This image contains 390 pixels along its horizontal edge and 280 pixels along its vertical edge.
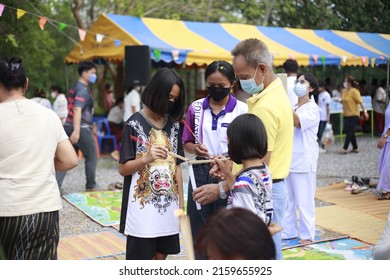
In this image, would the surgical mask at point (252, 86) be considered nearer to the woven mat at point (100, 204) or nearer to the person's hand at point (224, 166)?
the person's hand at point (224, 166)

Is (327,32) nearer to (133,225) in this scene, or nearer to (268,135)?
(268,135)

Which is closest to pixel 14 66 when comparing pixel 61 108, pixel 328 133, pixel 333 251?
pixel 333 251

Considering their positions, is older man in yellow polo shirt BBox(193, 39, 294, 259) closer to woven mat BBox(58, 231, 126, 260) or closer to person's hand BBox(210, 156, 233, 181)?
person's hand BBox(210, 156, 233, 181)

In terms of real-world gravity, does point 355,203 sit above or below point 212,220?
below

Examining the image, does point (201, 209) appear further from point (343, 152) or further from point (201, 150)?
point (343, 152)

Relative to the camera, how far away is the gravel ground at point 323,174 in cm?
510

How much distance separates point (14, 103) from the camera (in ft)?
7.34

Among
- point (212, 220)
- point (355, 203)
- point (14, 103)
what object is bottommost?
point (355, 203)

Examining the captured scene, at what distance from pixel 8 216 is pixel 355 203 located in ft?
13.9

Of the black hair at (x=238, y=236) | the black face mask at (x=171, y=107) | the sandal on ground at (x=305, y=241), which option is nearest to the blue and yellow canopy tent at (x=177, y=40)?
the sandal on ground at (x=305, y=241)

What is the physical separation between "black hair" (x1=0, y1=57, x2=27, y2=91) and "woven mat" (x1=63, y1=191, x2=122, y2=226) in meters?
2.93

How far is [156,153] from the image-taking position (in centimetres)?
241

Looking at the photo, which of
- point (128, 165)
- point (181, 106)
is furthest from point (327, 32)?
point (128, 165)

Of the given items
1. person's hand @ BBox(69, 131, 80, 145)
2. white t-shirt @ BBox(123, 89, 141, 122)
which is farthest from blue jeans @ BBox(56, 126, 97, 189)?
white t-shirt @ BBox(123, 89, 141, 122)
